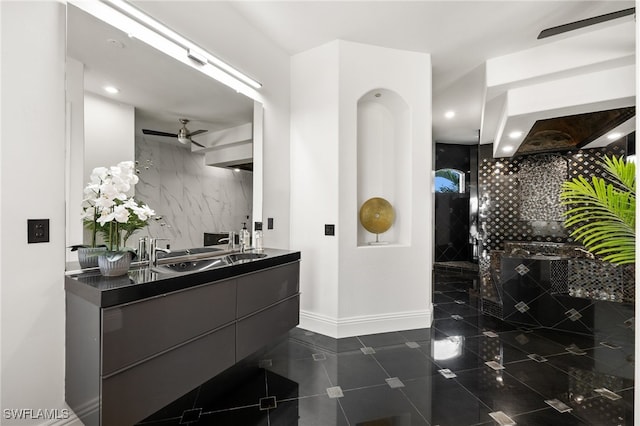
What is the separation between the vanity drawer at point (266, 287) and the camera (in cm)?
216

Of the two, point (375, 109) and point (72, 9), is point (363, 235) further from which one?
point (72, 9)

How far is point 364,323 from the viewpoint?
10.4ft

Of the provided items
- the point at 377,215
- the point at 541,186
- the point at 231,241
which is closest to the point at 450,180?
the point at 541,186

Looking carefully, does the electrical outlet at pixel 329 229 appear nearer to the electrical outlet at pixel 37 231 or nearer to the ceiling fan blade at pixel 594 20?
the electrical outlet at pixel 37 231

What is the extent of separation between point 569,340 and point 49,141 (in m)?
4.50

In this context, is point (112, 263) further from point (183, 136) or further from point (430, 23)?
point (430, 23)

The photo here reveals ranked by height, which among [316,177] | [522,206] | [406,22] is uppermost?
[406,22]

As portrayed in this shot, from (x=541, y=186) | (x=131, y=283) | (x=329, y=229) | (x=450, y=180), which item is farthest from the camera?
(x=450, y=180)

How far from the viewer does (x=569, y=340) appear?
9.96ft

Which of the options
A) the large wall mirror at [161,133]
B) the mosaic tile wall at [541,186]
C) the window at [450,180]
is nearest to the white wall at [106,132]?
the large wall mirror at [161,133]

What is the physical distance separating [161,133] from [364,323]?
→ 8.46 ft

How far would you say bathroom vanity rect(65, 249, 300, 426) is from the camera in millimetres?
1399

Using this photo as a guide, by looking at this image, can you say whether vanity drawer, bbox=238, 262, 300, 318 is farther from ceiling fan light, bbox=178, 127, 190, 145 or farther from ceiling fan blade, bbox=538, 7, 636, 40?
ceiling fan blade, bbox=538, 7, 636, 40

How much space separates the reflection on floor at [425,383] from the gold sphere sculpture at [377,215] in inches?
45.0
